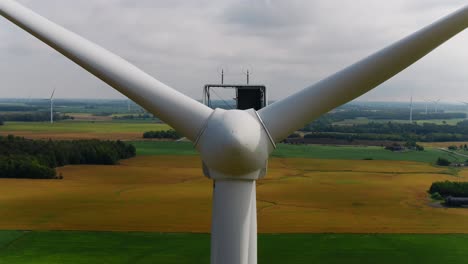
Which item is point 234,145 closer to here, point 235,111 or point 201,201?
point 235,111

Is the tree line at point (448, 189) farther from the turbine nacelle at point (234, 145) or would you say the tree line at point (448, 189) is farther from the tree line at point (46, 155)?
the turbine nacelle at point (234, 145)

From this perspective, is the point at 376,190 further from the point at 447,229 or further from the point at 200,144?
the point at 200,144

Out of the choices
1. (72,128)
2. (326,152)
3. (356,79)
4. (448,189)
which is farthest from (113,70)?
(72,128)

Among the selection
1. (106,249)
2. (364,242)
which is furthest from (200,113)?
(364,242)

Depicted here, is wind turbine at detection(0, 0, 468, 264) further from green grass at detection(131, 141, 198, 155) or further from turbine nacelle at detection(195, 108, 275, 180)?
green grass at detection(131, 141, 198, 155)

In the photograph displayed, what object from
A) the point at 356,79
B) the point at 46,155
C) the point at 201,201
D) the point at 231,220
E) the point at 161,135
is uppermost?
the point at 356,79

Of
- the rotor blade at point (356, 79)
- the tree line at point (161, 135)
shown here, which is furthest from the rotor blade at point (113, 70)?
the tree line at point (161, 135)
